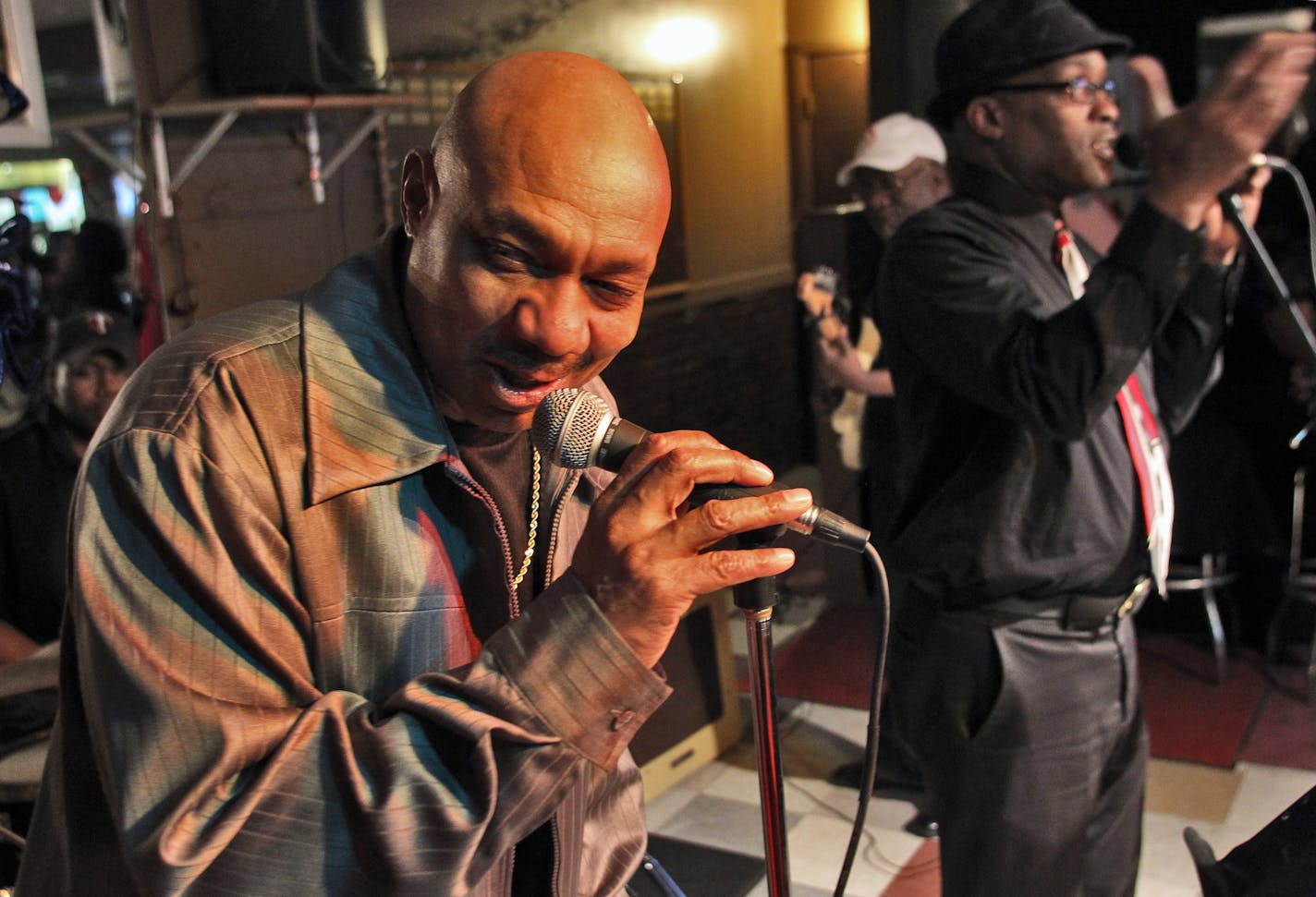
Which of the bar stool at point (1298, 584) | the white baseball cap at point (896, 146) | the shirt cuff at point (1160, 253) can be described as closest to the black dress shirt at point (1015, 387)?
the shirt cuff at point (1160, 253)

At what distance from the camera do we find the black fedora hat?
218 cm

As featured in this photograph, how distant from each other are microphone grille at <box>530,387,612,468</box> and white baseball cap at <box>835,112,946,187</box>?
126 inches

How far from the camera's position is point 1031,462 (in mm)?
2062

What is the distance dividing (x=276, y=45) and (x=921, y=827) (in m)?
2.81

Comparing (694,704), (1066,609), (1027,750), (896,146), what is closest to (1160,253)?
(1066,609)

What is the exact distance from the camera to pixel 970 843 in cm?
211

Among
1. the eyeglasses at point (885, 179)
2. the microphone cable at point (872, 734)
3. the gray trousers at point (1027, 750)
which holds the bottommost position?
the gray trousers at point (1027, 750)

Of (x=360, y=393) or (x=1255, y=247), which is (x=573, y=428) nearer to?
(x=360, y=393)

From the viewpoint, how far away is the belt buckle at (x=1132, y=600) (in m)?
2.15

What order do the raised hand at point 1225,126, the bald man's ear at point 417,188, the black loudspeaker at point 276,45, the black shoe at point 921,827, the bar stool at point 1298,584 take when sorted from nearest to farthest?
the bald man's ear at point 417,188, the raised hand at point 1225,126, the black loudspeaker at point 276,45, the black shoe at point 921,827, the bar stool at point 1298,584

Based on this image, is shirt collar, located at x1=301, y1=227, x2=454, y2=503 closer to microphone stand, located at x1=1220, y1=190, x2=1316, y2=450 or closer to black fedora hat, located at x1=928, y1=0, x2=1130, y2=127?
black fedora hat, located at x1=928, y1=0, x2=1130, y2=127

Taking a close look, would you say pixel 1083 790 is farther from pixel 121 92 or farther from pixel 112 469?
pixel 121 92

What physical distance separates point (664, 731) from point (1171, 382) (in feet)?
6.50

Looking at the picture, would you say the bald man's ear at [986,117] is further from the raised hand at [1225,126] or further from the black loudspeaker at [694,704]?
the black loudspeaker at [694,704]
